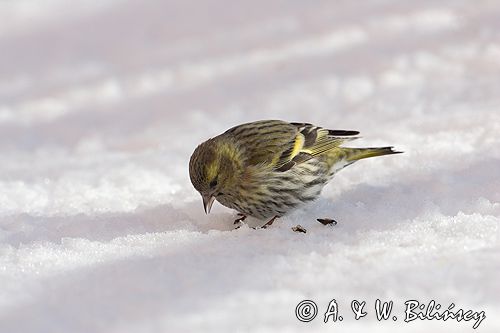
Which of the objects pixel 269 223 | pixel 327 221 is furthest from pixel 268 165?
pixel 327 221

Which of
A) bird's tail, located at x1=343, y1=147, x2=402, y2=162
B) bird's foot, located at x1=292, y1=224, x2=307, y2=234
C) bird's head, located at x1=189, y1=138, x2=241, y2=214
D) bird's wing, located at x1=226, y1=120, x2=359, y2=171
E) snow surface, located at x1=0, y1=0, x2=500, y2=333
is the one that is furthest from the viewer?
bird's tail, located at x1=343, y1=147, x2=402, y2=162

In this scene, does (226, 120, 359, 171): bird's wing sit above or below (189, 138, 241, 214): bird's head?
above

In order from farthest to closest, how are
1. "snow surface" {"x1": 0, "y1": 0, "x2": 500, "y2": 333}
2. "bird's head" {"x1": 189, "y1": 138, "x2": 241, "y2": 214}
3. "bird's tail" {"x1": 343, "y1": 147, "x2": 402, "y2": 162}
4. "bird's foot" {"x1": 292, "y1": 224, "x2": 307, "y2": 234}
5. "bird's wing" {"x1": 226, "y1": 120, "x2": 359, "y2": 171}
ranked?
1. "bird's tail" {"x1": 343, "y1": 147, "x2": 402, "y2": 162}
2. "bird's wing" {"x1": 226, "y1": 120, "x2": 359, "y2": 171}
3. "bird's head" {"x1": 189, "y1": 138, "x2": 241, "y2": 214}
4. "bird's foot" {"x1": 292, "y1": 224, "x2": 307, "y2": 234}
5. "snow surface" {"x1": 0, "y1": 0, "x2": 500, "y2": 333}

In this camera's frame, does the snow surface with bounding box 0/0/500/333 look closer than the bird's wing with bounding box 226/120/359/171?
Yes

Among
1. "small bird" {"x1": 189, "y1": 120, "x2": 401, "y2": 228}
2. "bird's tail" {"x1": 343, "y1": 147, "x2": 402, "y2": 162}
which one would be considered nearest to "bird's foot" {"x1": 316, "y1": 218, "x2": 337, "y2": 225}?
"small bird" {"x1": 189, "y1": 120, "x2": 401, "y2": 228}

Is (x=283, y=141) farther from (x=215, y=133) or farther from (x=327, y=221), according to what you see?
(x=215, y=133)

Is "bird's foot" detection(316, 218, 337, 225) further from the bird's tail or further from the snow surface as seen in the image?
the bird's tail

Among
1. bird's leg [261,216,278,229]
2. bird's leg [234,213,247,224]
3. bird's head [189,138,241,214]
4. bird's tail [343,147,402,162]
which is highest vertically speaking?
→ bird's tail [343,147,402,162]
